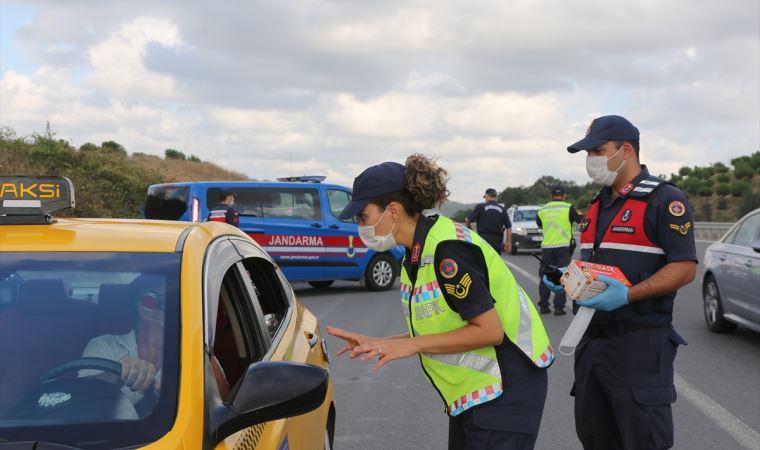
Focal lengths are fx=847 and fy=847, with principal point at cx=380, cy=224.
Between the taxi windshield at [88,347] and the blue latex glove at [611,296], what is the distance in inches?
69.9

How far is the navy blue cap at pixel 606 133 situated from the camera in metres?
3.85

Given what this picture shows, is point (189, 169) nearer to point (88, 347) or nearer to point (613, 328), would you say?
point (613, 328)

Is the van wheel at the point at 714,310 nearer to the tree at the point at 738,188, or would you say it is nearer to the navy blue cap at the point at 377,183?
the navy blue cap at the point at 377,183

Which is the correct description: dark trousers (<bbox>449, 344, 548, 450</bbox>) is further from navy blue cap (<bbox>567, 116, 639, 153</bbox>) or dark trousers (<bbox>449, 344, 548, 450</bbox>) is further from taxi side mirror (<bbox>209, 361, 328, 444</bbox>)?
navy blue cap (<bbox>567, 116, 639, 153</bbox>)

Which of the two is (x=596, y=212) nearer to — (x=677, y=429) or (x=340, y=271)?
(x=677, y=429)

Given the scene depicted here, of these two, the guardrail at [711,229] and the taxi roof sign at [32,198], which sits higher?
the taxi roof sign at [32,198]

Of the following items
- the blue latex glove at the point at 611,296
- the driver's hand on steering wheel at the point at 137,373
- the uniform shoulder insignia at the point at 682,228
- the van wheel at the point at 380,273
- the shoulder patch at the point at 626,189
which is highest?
the shoulder patch at the point at 626,189

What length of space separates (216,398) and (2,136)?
2847 centimetres

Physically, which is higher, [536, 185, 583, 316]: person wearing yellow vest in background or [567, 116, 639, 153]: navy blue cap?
[567, 116, 639, 153]: navy blue cap

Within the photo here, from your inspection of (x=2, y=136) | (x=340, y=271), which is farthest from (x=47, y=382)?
(x=2, y=136)

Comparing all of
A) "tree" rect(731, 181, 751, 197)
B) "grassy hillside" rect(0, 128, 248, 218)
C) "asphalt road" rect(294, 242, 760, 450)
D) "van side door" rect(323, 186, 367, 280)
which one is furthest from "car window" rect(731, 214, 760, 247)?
"tree" rect(731, 181, 751, 197)

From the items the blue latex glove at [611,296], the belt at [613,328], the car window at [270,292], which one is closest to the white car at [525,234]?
the car window at [270,292]

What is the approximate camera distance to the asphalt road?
18.5 feet

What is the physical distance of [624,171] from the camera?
3863 mm
